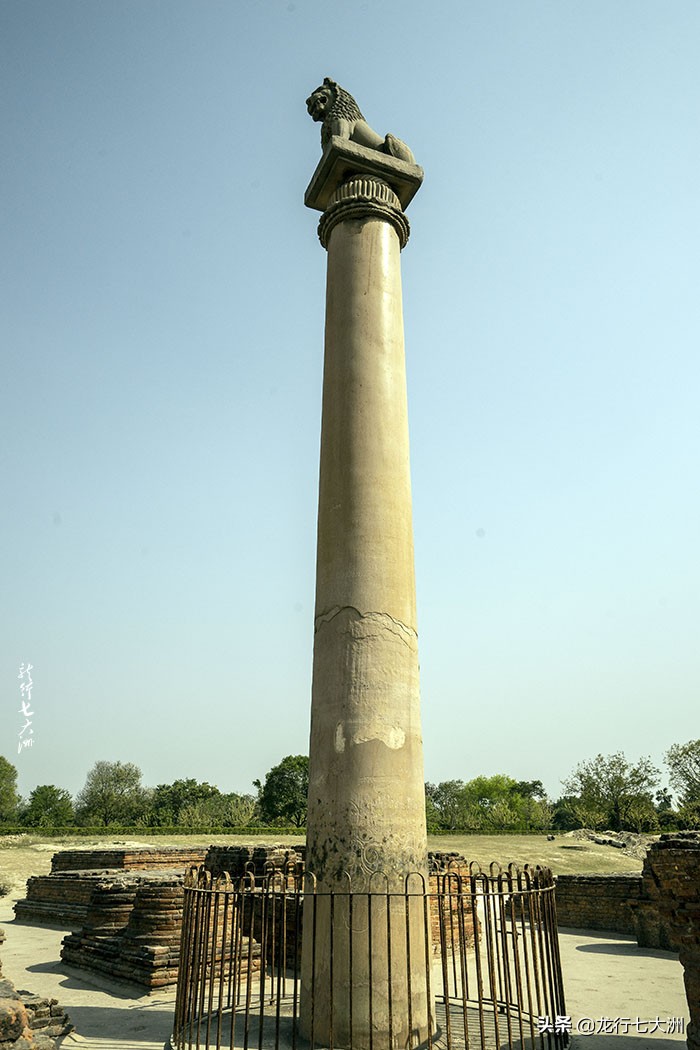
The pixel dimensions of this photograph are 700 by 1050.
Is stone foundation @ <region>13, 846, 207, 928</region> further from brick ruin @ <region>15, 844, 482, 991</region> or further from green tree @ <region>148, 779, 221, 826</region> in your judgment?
green tree @ <region>148, 779, 221, 826</region>

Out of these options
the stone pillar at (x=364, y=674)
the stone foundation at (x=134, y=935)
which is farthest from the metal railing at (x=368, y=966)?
the stone foundation at (x=134, y=935)

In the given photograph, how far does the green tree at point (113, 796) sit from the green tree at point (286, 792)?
14.7 m

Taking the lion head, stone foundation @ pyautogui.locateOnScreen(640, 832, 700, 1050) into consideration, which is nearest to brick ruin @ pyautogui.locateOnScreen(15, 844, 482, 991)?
stone foundation @ pyautogui.locateOnScreen(640, 832, 700, 1050)

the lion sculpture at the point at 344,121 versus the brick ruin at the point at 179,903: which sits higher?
the lion sculpture at the point at 344,121

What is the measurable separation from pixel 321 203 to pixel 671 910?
810cm

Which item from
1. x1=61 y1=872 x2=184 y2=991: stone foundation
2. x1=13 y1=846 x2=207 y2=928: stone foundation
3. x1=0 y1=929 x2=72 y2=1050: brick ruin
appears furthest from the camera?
x1=13 y1=846 x2=207 y2=928: stone foundation

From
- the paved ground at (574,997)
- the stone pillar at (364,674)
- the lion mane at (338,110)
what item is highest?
the lion mane at (338,110)

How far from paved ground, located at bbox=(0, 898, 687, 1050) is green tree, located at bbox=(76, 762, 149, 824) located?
5940cm

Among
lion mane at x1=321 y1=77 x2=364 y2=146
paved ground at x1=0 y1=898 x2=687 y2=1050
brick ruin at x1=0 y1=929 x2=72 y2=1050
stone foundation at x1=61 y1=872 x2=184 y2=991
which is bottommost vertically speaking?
paved ground at x1=0 y1=898 x2=687 y2=1050

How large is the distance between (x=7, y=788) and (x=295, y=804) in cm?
2888

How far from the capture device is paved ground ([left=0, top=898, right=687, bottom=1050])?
6.50 meters

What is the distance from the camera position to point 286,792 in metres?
56.3

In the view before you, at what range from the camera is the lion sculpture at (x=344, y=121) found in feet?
26.6

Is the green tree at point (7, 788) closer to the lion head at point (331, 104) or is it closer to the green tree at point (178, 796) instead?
the green tree at point (178, 796)
